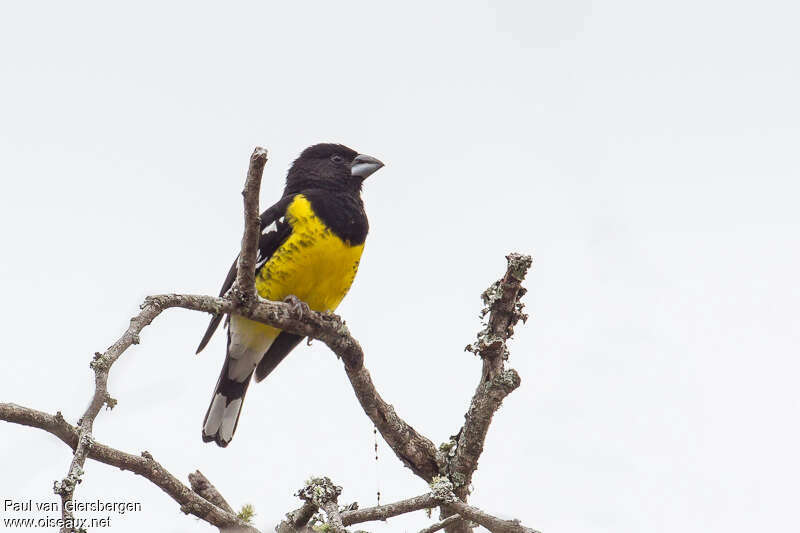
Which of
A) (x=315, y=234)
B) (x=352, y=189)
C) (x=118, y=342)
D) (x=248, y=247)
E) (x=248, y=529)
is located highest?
(x=352, y=189)

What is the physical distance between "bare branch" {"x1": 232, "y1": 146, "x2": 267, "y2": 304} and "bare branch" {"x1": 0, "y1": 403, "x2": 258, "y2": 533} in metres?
0.80

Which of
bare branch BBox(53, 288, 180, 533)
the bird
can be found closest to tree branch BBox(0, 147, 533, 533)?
bare branch BBox(53, 288, 180, 533)

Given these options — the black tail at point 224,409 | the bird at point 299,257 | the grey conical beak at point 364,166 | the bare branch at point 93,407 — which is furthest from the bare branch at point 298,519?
the grey conical beak at point 364,166

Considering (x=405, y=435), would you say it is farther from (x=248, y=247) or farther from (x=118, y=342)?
(x=118, y=342)

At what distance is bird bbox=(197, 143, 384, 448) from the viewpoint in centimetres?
578

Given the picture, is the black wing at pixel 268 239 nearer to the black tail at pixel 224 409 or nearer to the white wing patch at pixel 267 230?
the white wing patch at pixel 267 230

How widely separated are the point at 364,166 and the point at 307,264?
50.2 inches

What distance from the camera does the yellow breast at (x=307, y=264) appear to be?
5746 mm

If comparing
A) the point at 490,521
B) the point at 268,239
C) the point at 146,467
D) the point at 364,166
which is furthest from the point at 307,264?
the point at 490,521

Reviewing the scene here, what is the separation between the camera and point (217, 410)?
6.40m

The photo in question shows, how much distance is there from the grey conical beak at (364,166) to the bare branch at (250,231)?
2.77 m

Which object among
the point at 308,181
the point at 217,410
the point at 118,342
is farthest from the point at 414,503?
the point at 308,181

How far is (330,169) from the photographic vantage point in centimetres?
666

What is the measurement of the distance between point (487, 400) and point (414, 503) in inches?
24.9
